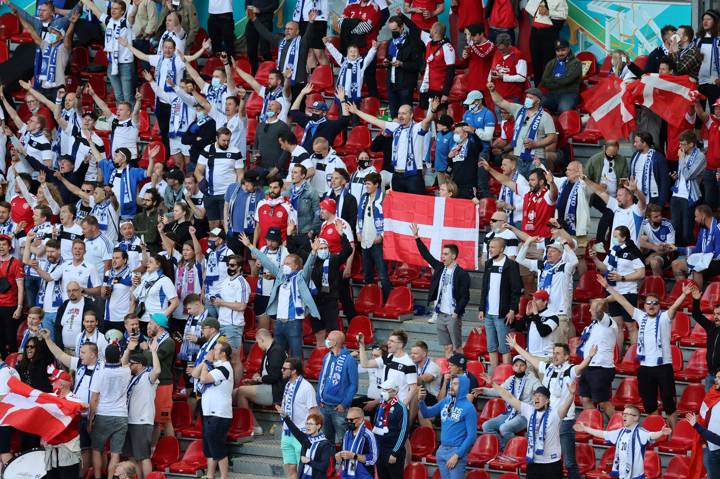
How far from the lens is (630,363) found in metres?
19.3

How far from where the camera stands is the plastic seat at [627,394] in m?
18.8

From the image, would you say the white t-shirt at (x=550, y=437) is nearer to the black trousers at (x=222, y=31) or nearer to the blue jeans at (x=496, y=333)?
the blue jeans at (x=496, y=333)

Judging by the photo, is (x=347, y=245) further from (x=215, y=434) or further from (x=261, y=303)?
(x=215, y=434)

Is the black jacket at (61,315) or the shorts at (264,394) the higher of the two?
the black jacket at (61,315)

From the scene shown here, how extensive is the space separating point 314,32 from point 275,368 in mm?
7090

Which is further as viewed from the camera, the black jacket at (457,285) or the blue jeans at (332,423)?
the black jacket at (457,285)

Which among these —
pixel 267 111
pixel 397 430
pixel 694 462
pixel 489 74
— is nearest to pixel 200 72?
pixel 267 111

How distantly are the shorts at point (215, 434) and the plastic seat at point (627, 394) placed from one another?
4400 millimetres


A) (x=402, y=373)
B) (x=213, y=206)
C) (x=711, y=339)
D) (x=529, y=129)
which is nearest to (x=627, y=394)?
(x=711, y=339)

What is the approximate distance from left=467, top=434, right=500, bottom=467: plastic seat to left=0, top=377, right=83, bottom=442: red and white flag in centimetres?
440

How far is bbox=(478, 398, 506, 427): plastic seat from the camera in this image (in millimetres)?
18719

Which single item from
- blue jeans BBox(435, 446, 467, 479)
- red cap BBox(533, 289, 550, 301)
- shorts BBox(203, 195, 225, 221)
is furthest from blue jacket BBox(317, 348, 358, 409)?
shorts BBox(203, 195, 225, 221)

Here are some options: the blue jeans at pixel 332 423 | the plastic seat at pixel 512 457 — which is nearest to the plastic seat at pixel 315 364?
the blue jeans at pixel 332 423

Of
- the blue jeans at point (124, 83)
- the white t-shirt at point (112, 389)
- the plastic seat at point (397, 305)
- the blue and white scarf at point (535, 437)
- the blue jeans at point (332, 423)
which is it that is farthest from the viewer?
the blue jeans at point (124, 83)
